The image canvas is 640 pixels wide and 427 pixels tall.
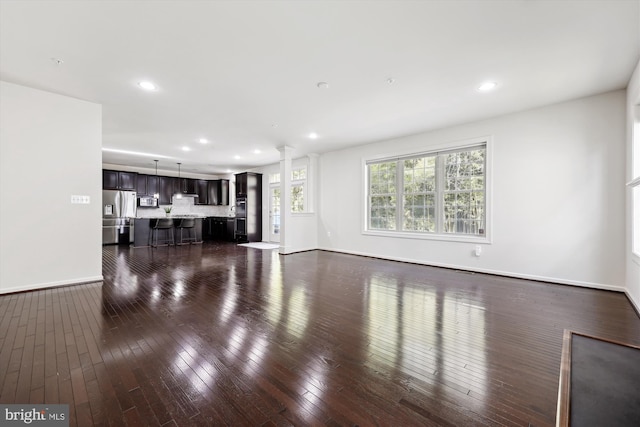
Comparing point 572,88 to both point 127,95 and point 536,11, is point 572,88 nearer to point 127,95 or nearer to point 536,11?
point 536,11

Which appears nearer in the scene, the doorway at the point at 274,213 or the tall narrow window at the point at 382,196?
the tall narrow window at the point at 382,196

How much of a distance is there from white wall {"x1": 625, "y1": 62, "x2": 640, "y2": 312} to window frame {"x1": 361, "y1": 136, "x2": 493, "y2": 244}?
155cm

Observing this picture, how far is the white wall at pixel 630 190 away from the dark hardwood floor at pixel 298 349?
211mm

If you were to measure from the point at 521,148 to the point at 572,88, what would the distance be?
999 mm

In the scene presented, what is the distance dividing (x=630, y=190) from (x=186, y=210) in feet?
38.4

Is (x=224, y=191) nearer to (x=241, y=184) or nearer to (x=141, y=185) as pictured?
(x=241, y=184)

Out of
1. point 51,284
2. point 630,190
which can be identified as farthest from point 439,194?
point 51,284

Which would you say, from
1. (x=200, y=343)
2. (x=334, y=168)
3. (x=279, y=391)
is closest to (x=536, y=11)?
(x=279, y=391)

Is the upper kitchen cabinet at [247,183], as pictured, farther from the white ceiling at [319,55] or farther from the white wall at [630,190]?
the white wall at [630,190]

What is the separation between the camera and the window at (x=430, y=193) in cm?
486

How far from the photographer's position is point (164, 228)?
833 centimetres

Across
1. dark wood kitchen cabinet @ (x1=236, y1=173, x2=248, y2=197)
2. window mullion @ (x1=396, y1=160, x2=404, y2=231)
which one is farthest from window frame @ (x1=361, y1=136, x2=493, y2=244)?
dark wood kitchen cabinet @ (x1=236, y1=173, x2=248, y2=197)

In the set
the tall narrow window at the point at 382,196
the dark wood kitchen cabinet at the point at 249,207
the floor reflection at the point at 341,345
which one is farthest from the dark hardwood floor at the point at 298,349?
the dark wood kitchen cabinet at the point at 249,207

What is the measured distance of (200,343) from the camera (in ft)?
7.05
